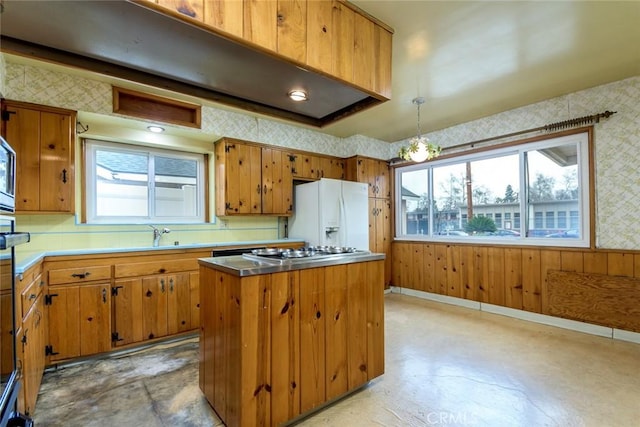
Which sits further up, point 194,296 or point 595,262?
point 595,262

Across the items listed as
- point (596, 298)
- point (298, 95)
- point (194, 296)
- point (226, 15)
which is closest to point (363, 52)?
point (298, 95)

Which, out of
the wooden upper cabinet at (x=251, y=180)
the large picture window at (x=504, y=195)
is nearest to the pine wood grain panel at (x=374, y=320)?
the wooden upper cabinet at (x=251, y=180)

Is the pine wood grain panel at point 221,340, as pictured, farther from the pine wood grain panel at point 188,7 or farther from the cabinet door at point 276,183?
the cabinet door at point 276,183

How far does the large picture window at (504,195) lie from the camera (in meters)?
3.30

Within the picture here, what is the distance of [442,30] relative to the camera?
215 cm

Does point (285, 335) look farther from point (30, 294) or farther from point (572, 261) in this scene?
point (572, 261)

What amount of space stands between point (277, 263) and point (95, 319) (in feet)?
6.34

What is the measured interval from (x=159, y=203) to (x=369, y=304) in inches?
107

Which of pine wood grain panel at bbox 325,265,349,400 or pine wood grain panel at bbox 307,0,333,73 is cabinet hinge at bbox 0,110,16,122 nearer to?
pine wood grain panel at bbox 307,0,333,73

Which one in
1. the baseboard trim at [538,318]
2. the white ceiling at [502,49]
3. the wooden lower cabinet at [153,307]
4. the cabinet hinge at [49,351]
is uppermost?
the white ceiling at [502,49]

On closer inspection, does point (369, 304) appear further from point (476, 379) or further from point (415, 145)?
point (415, 145)

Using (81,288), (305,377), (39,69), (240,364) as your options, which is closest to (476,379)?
(305,377)

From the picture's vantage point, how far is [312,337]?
5.82 ft

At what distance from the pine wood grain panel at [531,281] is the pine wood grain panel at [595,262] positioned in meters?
0.42
